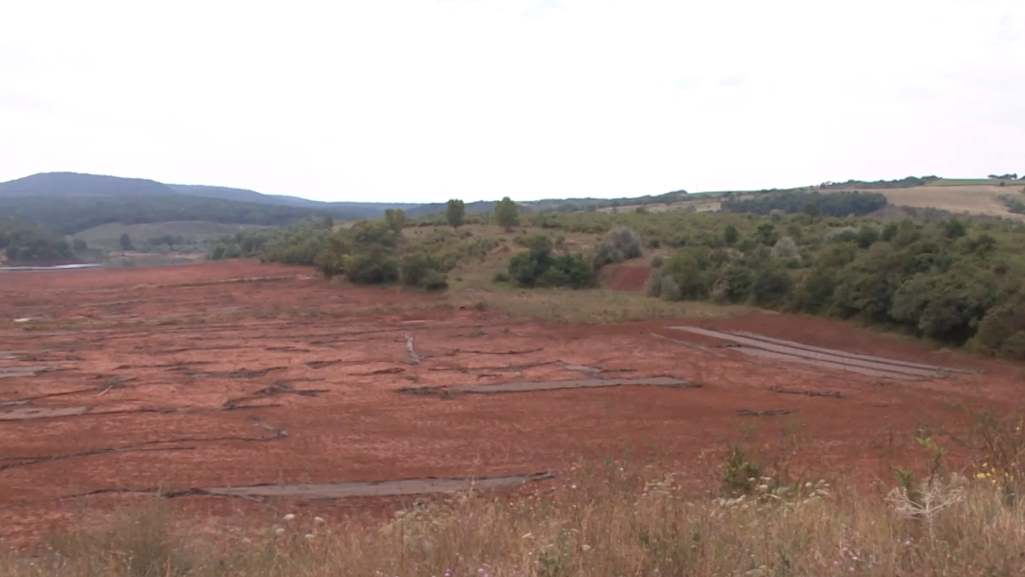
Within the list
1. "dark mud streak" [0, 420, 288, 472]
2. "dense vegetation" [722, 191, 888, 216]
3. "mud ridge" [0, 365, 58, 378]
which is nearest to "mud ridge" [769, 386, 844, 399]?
"dark mud streak" [0, 420, 288, 472]

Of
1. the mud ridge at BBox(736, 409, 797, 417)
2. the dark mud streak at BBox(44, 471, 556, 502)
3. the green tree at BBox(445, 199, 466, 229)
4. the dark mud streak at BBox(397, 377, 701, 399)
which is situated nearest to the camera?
the dark mud streak at BBox(44, 471, 556, 502)

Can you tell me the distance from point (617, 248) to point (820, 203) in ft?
140

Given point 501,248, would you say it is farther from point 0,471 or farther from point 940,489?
point 940,489

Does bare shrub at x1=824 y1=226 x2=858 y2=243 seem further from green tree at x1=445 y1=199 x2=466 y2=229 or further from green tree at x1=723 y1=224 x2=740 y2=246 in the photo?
green tree at x1=445 y1=199 x2=466 y2=229

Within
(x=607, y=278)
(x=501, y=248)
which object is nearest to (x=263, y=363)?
(x=607, y=278)

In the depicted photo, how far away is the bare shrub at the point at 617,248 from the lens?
4006 cm

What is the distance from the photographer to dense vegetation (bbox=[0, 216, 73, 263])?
223ft

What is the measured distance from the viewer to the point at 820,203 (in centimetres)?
7600

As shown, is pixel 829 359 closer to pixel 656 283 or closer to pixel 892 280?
pixel 892 280

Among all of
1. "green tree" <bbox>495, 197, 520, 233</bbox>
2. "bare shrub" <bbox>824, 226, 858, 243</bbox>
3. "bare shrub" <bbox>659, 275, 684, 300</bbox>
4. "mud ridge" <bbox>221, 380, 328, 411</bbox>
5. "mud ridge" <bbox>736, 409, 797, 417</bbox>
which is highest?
"green tree" <bbox>495, 197, 520, 233</bbox>

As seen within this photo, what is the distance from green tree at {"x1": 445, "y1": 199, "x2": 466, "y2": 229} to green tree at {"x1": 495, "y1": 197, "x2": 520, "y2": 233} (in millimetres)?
3000

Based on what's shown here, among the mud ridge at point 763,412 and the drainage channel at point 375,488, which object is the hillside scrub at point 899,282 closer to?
the mud ridge at point 763,412

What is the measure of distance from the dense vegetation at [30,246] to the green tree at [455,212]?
37545 mm

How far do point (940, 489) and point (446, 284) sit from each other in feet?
111
